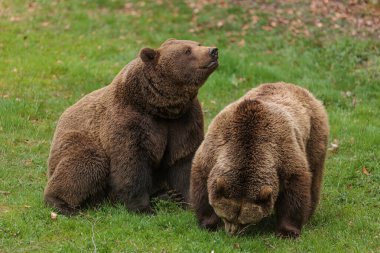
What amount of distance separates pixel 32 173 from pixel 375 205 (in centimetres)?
455

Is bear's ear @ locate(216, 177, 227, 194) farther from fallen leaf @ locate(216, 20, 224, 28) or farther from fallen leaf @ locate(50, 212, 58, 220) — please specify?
fallen leaf @ locate(216, 20, 224, 28)

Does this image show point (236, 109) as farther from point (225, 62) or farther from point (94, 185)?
point (225, 62)

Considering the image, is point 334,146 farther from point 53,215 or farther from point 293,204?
point 53,215

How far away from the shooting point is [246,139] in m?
7.06

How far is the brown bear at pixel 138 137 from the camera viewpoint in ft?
27.1

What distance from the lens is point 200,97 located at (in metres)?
13.1

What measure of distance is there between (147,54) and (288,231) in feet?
8.90

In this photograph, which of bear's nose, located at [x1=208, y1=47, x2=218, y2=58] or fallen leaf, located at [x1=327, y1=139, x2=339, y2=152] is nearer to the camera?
bear's nose, located at [x1=208, y1=47, x2=218, y2=58]

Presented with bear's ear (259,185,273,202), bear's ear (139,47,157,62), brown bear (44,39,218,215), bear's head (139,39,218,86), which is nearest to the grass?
brown bear (44,39,218,215)

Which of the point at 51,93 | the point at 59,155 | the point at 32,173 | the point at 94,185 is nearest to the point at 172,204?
the point at 94,185

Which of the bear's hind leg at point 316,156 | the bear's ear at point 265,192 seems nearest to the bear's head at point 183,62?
the bear's hind leg at point 316,156

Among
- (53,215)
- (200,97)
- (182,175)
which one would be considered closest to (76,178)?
(53,215)

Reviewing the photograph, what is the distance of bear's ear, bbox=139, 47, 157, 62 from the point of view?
27.5ft

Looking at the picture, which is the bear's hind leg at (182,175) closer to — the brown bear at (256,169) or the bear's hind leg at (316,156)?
the brown bear at (256,169)
